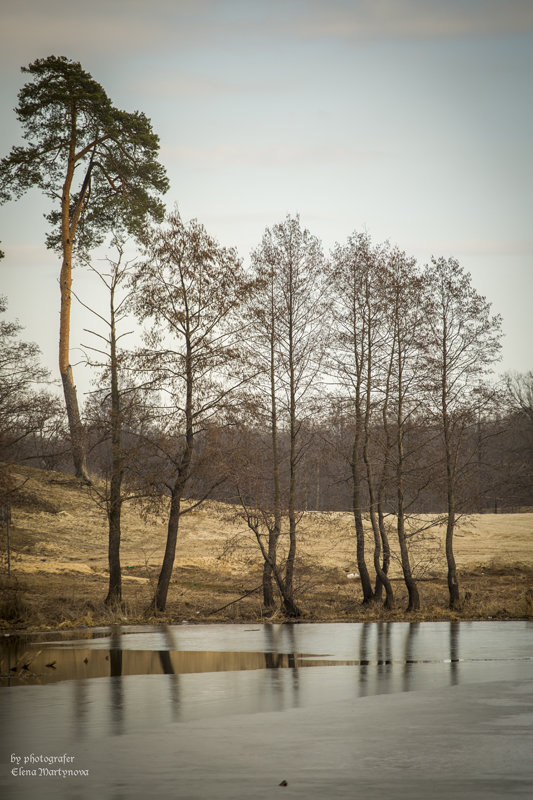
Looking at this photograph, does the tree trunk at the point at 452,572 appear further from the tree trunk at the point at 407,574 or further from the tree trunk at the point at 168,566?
the tree trunk at the point at 168,566

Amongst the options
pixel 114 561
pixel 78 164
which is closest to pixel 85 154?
pixel 78 164

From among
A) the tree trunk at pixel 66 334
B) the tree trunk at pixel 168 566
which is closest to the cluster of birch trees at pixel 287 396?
the tree trunk at pixel 168 566

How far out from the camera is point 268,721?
9852mm

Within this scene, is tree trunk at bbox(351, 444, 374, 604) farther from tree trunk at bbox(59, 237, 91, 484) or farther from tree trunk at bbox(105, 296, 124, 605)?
tree trunk at bbox(59, 237, 91, 484)

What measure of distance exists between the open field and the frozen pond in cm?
874

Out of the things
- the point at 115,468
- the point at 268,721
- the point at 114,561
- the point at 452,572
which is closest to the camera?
the point at 268,721

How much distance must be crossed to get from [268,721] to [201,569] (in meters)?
30.9

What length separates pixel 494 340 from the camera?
3008 cm

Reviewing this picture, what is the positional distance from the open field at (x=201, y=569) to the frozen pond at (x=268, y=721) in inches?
344

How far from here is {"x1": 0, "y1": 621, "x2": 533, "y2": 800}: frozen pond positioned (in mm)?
7023

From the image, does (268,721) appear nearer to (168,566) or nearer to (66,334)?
(168,566)

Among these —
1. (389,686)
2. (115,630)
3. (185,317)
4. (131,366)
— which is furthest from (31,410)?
(389,686)

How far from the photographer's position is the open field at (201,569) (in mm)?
26891

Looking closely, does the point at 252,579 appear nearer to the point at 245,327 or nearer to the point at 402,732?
the point at 245,327
